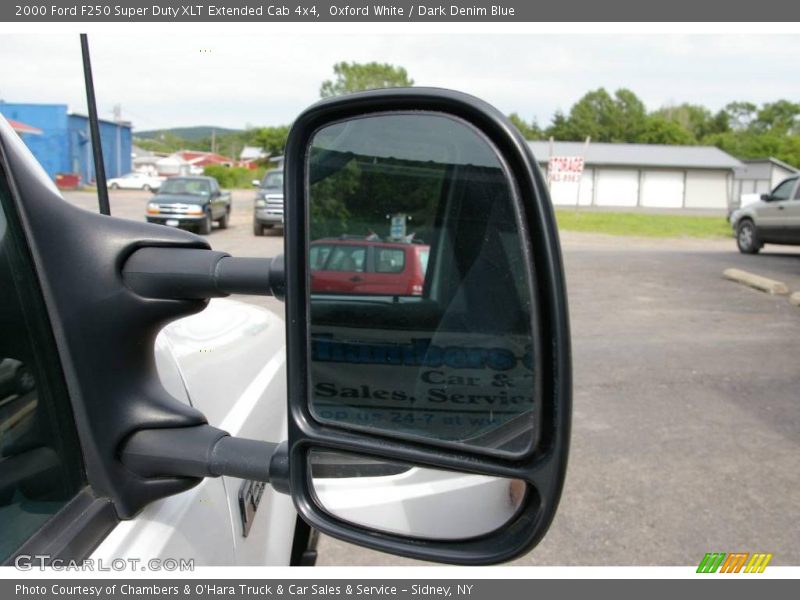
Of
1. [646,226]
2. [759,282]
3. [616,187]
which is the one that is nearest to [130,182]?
[759,282]

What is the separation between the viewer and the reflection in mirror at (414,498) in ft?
3.87

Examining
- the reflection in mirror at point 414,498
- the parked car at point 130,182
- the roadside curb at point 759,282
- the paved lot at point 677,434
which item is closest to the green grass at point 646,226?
the roadside curb at point 759,282

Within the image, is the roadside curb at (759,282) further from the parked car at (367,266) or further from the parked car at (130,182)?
the parked car at (367,266)

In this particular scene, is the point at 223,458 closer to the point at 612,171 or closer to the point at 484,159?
the point at 484,159

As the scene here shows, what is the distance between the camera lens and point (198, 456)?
125 centimetres

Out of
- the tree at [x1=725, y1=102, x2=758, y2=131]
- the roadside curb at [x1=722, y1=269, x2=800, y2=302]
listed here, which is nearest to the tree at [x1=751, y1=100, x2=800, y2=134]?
the tree at [x1=725, y1=102, x2=758, y2=131]

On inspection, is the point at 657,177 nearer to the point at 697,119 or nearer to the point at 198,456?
the point at 697,119

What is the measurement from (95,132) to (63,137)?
0.50m

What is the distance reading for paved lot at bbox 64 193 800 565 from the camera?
12.7ft

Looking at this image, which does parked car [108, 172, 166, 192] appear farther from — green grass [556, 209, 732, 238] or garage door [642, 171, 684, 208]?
garage door [642, 171, 684, 208]

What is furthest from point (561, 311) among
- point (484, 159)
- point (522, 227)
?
point (484, 159)

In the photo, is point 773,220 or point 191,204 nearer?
point 191,204

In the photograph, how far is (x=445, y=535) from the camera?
48.2 inches

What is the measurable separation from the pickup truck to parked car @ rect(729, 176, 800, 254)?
17.7 metres
